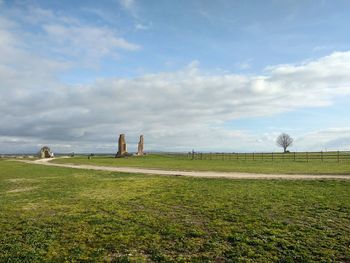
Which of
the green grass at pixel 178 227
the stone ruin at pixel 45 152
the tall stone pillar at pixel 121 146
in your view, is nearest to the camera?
the green grass at pixel 178 227

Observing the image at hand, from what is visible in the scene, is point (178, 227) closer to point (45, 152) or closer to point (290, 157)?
point (290, 157)

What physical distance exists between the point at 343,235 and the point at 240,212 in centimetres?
344

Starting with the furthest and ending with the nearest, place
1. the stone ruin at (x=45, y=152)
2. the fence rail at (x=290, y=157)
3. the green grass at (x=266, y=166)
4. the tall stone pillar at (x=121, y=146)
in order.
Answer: the stone ruin at (x=45, y=152) → the tall stone pillar at (x=121, y=146) → the fence rail at (x=290, y=157) → the green grass at (x=266, y=166)

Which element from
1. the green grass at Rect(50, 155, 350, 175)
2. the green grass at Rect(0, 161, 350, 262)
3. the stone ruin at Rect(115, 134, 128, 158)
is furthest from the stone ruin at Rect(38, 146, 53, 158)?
the green grass at Rect(0, 161, 350, 262)

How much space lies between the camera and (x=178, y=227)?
9156mm

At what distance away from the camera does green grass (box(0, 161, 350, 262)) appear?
7129 millimetres

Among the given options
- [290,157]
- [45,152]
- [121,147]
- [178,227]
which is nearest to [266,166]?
[290,157]

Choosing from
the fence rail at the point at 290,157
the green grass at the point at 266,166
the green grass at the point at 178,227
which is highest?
the fence rail at the point at 290,157

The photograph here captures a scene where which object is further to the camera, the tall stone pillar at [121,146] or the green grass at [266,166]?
the tall stone pillar at [121,146]

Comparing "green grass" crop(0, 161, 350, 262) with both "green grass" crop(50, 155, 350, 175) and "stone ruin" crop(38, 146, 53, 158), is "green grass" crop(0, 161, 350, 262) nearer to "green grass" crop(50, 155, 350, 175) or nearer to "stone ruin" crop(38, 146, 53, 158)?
"green grass" crop(50, 155, 350, 175)

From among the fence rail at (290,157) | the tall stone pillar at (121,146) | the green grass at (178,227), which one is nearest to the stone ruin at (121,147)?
the tall stone pillar at (121,146)

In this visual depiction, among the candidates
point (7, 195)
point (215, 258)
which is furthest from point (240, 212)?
point (7, 195)

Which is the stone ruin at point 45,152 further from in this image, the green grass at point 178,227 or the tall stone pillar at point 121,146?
the green grass at point 178,227

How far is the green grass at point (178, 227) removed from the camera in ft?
23.4
